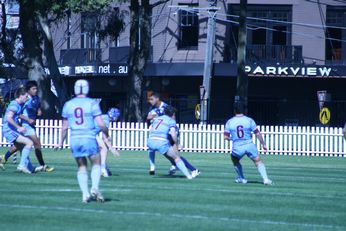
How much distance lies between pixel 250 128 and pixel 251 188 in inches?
73.4

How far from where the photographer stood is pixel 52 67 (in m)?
44.5

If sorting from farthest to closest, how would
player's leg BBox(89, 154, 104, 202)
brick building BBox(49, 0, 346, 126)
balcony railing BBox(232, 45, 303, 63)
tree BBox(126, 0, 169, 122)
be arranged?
balcony railing BBox(232, 45, 303, 63) → brick building BBox(49, 0, 346, 126) → tree BBox(126, 0, 169, 122) → player's leg BBox(89, 154, 104, 202)

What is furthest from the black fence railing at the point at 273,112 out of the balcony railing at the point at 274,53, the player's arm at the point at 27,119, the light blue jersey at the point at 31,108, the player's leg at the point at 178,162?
the player's leg at the point at 178,162

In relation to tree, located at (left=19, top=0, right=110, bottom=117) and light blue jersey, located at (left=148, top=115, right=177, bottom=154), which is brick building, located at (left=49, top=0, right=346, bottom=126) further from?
light blue jersey, located at (left=148, top=115, right=177, bottom=154)

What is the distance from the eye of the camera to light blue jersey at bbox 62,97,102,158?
14.9 meters

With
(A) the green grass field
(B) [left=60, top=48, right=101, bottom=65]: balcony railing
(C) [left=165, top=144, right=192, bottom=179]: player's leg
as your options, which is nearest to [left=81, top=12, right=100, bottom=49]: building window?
(B) [left=60, top=48, right=101, bottom=65]: balcony railing

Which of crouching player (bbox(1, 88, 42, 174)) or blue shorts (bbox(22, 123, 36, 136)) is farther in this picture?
blue shorts (bbox(22, 123, 36, 136))

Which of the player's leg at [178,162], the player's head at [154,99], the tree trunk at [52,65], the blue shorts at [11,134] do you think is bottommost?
the player's leg at [178,162]

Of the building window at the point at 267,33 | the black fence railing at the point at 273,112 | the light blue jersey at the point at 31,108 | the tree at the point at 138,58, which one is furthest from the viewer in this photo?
the building window at the point at 267,33

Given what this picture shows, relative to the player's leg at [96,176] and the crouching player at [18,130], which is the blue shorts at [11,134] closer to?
the crouching player at [18,130]

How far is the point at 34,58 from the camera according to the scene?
137 ft

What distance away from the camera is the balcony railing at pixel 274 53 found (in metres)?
51.8

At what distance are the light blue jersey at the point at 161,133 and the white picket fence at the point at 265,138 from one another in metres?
17.1

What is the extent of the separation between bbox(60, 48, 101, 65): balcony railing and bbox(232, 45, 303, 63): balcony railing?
8025mm
